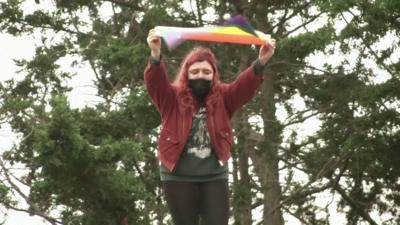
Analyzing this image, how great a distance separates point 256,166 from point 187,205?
943cm

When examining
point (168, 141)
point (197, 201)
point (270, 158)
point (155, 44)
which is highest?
point (270, 158)

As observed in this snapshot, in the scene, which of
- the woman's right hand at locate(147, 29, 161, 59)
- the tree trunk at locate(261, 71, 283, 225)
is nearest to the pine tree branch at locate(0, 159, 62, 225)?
the tree trunk at locate(261, 71, 283, 225)

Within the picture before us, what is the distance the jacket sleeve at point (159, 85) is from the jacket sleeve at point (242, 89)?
260 millimetres

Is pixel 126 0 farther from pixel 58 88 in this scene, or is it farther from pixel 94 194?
pixel 94 194

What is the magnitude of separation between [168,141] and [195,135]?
0.40 ft

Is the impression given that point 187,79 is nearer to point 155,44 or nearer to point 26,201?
point 155,44

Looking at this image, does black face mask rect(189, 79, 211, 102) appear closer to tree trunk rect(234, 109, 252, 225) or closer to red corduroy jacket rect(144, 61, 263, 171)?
red corduroy jacket rect(144, 61, 263, 171)

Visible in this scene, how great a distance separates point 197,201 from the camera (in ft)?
11.8

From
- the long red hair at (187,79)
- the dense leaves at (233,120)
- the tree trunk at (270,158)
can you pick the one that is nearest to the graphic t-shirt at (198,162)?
the long red hair at (187,79)

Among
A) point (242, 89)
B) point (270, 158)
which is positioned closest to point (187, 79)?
point (242, 89)

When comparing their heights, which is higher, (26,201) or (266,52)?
(26,201)

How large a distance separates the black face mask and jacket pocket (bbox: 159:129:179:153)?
0.72 feet

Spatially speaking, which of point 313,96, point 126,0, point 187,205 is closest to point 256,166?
point 313,96

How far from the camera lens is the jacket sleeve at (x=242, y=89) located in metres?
3.62
